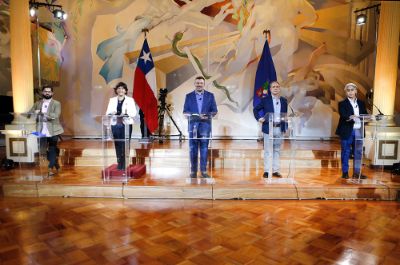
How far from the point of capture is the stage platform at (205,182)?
4.11m

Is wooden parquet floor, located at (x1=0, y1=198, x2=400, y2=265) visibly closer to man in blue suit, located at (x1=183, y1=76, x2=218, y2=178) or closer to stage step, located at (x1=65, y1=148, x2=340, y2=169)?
man in blue suit, located at (x1=183, y1=76, x2=218, y2=178)

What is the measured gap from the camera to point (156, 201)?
397 centimetres

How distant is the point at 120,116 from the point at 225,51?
454cm

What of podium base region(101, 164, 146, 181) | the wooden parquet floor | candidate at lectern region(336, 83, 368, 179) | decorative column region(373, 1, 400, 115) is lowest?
the wooden parquet floor

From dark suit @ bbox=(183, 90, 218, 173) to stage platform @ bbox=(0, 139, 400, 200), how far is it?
7.3 inches

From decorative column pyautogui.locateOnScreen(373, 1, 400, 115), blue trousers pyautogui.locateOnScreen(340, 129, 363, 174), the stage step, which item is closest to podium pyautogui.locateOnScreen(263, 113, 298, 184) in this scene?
blue trousers pyautogui.locateOnScreen(340, 129, 363, 174)

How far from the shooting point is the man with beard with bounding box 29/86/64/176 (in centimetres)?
444

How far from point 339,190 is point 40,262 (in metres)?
3.54

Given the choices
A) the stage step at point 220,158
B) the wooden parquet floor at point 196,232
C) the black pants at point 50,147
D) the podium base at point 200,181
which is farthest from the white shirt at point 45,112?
the podium base at point 200,181

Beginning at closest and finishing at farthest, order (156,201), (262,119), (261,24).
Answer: (156,201) < (262,119) < (261,24)

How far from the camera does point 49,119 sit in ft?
14.7

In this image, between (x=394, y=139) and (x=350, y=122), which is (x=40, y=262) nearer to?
(x=350, y=122)

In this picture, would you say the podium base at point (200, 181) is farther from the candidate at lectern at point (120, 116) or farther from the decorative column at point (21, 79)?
the decorative column at point (21, 79)

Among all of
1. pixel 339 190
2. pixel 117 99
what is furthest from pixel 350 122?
pixel 117 99
